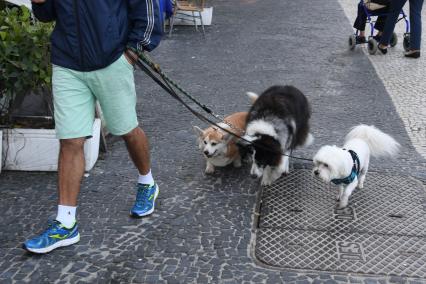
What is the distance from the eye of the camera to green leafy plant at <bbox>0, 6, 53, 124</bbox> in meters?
4.38

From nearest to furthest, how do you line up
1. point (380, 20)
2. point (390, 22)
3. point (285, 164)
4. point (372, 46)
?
point (285, 164) → point (390, 22) → point (372, 46) → point (380, 20)

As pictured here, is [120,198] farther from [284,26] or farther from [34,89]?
[284,26]

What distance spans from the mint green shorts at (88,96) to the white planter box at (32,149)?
1.06m

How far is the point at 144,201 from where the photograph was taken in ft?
13.3

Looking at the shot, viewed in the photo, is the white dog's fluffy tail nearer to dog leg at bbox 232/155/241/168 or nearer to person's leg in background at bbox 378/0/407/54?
dog leg at bbox 232/155/241/168

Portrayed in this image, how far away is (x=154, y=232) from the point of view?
384cm

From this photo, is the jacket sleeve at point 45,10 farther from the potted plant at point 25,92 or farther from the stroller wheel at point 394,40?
the stroller wheel at point 394,40

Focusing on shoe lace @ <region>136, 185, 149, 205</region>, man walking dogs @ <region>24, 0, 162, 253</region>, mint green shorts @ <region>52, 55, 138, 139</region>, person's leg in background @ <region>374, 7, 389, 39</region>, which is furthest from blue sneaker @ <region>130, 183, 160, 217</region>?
person's leg in background @ <region>374, 7, 389, 39</region>

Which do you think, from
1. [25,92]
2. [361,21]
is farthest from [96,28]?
[361,21]

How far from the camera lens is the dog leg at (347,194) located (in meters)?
4.14

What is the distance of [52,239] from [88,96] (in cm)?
98

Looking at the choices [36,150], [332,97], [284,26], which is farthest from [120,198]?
[284,26]

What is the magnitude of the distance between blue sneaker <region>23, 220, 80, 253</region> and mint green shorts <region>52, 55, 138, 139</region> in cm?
62

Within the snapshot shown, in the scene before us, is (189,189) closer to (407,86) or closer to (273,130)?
(273,130)
